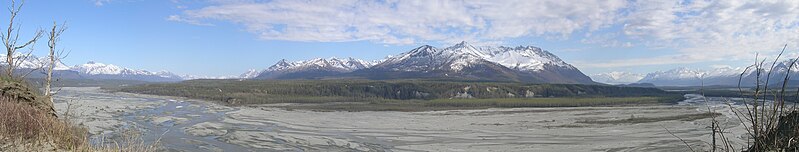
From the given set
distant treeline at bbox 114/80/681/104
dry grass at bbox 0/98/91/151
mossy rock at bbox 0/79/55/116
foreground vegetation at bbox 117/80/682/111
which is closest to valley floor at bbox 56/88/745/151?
mossy rock at bbox 0/79/55/116

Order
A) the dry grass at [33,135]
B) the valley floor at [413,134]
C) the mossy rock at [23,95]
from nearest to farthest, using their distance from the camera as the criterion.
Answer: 1. the dry grass at [33,135]
2. the mossy rock at [23,95]
3. the valley floor at [413,134]

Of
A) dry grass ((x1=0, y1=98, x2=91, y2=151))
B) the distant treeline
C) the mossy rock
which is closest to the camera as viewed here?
dry grass ((x1=0, y1=98, x2=91, y2=151))

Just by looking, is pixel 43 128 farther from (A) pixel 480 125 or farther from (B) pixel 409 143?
(A) pixel 480 125

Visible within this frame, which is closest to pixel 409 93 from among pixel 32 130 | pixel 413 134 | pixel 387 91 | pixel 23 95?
pixel 387 91

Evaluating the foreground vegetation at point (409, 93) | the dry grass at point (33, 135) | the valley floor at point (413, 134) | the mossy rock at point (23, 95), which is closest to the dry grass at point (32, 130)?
the dry grass at point (33, 135)

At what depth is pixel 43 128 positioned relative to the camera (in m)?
7.41

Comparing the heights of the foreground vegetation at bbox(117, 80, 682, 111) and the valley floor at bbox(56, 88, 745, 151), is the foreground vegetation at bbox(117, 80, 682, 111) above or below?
above

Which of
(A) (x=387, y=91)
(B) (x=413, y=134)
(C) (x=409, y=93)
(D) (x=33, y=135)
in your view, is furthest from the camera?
(A) (x=387, y=91)

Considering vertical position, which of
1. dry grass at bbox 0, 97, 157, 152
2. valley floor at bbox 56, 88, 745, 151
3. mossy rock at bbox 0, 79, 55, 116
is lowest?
valley floor at bbox 56, 88, 745, 151

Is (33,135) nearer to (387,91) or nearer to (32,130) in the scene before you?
(32,130)

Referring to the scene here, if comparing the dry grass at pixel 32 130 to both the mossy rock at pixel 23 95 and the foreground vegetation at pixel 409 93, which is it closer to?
the mossy rock at pixel 23 95

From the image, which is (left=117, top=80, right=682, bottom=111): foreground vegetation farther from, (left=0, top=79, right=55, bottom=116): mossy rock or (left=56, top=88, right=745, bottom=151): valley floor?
(left=0, top=79, right=55, bottom=116): mossy rock

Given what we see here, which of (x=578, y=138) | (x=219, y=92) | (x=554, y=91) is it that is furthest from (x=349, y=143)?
(x=554, y=91)

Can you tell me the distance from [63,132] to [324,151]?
66.0ft
